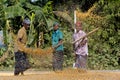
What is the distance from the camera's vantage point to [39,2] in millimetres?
17547

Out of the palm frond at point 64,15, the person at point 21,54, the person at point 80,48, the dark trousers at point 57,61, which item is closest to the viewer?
the person at point 21,54

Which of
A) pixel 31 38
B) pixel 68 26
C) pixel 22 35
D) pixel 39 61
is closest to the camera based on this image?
pixel 22 35

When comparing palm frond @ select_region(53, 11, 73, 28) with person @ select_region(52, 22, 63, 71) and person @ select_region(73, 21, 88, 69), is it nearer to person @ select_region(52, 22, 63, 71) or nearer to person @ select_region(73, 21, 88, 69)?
person @ select_region(52, 22, 63, 71)

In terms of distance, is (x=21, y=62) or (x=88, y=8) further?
(x=88, y=8)

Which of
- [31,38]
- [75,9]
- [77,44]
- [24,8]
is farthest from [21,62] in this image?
[75,9]

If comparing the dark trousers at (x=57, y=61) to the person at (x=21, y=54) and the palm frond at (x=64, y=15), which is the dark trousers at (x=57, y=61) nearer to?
the person at (x=21, y=54)

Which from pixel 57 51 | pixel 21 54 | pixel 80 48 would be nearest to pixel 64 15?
pixel 80 48

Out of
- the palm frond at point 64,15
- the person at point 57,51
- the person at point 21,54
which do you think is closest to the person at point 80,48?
the person at point 57,51

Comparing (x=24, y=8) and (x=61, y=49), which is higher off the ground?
(x=24, y=8)

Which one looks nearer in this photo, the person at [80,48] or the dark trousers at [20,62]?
the dark trousers at [20,62]

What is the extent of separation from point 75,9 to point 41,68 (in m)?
5.25

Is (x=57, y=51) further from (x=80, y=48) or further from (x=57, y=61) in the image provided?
(x=80, y=48)

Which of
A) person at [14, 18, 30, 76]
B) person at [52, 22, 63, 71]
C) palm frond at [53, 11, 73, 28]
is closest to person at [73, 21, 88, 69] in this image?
person at [52, 22, 63, 71]

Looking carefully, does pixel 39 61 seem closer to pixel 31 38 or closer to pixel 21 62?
pixel 21 62
